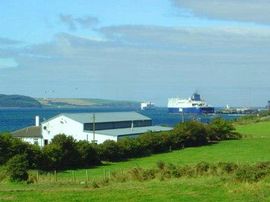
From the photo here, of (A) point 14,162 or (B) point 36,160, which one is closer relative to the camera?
(A) point 14,162

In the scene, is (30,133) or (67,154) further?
(30,133)

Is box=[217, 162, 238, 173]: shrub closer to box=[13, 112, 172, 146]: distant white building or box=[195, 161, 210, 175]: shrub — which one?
box=[195, 161, 210, 175]: shrub

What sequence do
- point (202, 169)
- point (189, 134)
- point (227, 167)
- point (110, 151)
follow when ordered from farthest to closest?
point (189, 134) < point (110, 151) < point (227, 167) < point (202, 169)

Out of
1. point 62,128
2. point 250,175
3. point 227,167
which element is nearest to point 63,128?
point 62,128

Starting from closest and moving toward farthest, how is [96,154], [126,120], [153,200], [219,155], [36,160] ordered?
1. [153,200]
2. [36,160]
3. [96,154]
4. [219,155]
5. [126,120]

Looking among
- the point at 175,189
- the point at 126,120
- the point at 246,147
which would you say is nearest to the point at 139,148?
the point at 246,147

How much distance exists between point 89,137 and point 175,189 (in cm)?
5466

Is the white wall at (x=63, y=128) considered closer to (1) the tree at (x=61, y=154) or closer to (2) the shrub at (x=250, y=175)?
(1) the tree at (x=61, y=154)

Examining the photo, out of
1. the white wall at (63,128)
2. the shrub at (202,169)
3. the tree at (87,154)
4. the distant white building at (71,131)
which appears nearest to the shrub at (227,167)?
the shrub at (202,169)

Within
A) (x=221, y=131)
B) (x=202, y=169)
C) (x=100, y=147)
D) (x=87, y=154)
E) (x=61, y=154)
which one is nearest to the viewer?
(x=202, y=169)

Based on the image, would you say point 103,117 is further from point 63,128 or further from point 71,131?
point 63,128

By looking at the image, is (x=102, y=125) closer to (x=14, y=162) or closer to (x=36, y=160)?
(x=36, y=160)

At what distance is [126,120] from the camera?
89312mm

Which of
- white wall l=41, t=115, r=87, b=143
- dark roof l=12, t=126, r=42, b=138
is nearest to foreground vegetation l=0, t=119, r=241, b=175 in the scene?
white wall l=41, t=115, r=87, b=143
